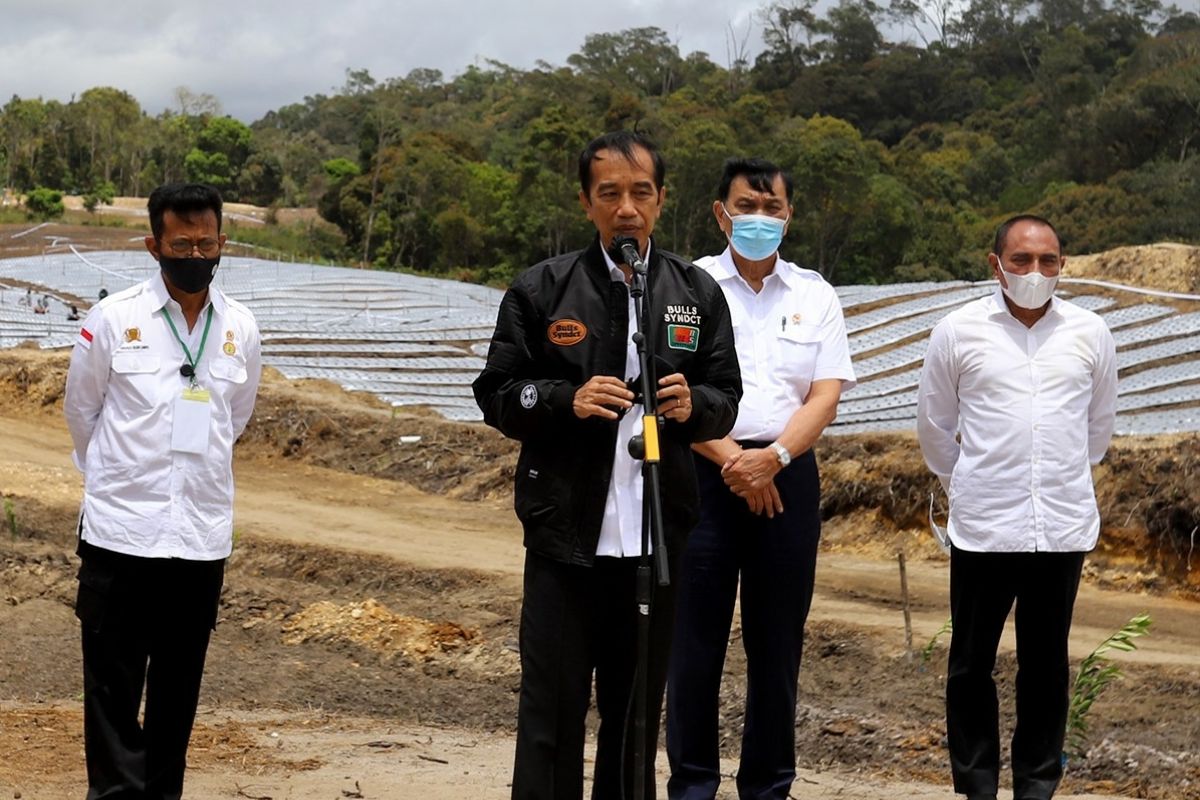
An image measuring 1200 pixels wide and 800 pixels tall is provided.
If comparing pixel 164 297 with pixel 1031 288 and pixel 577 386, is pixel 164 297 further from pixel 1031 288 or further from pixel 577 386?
pixel 1031 288

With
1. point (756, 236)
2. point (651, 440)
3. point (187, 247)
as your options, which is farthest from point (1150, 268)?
point (651, 440)

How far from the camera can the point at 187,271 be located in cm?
412

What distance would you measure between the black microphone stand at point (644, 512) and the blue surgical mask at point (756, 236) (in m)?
1.33

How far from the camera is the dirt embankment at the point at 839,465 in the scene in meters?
11.1

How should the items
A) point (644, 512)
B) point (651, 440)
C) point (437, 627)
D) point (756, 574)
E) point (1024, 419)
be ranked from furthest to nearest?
point (437, 627) → point (1024, 419) → point (756, 574) → point (644, 512) → point (651, 440)

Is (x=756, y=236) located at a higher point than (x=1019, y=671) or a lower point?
higher

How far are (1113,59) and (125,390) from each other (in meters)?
65.9

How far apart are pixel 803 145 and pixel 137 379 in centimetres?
3812

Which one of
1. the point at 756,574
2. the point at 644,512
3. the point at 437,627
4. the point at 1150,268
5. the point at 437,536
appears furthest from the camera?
the point at 1150,268

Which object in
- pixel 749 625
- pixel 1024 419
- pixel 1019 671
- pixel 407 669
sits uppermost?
→ pixel 1024 419

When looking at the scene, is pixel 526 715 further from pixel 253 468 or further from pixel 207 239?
pixel 253 468

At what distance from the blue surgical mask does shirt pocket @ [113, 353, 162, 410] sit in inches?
69.7

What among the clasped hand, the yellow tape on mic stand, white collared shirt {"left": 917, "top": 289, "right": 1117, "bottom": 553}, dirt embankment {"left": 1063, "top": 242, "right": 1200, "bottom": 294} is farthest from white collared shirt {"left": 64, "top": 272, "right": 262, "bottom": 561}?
dirt embankment {"left": 1063, "top": 242, "right": 1200, "bottom": 294}

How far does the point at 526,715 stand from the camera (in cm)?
350
